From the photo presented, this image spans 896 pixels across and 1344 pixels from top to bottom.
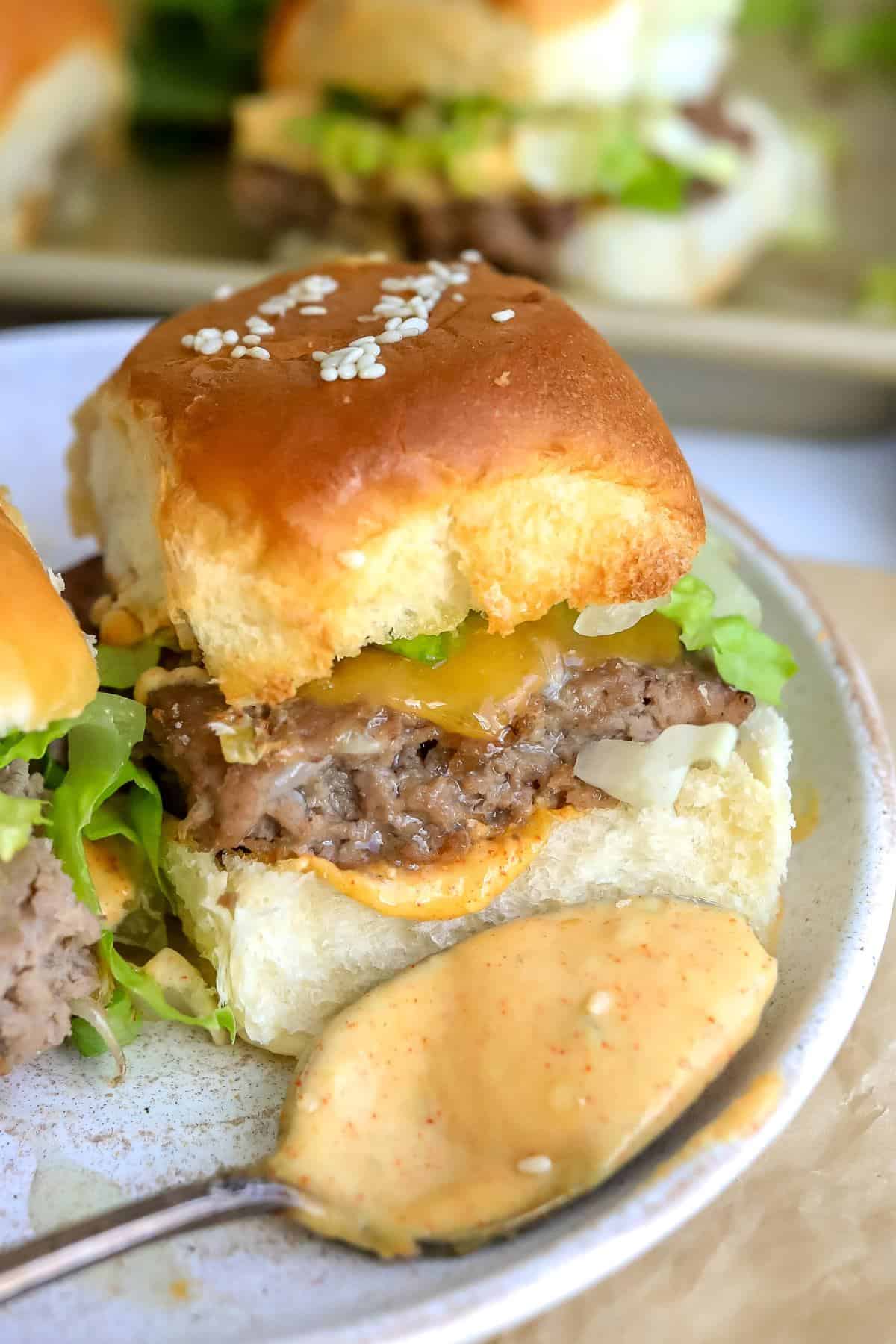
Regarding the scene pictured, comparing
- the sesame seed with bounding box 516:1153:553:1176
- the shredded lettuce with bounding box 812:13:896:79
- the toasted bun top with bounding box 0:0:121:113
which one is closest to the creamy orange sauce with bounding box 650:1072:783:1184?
the sesame seed with bounding box 516:1153:553:1176

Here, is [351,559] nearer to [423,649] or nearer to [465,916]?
[423,649]

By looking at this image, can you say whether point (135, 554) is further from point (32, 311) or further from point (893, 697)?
point (32, 311)

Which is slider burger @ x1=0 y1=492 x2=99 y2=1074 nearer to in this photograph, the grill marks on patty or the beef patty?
the beef patty

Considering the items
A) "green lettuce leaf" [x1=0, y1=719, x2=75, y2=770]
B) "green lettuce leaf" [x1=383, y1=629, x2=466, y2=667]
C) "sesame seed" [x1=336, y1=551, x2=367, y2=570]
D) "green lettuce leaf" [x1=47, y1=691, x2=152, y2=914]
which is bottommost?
"green lettuce leaf" [x1=47, y1=691, x2=152, y2=914]

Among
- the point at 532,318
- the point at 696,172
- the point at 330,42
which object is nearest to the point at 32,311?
the point at 330,42

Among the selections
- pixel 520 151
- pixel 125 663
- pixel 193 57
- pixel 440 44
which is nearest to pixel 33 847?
pixel 125 663

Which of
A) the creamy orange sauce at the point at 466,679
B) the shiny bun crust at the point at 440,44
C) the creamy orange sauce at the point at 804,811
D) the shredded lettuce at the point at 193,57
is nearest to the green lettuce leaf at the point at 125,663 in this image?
the creamy orange sauce at the point at 466,679

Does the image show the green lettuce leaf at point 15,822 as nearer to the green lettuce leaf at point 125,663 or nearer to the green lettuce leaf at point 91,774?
the green lettuce leaf at point 91,774
